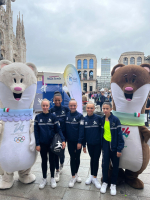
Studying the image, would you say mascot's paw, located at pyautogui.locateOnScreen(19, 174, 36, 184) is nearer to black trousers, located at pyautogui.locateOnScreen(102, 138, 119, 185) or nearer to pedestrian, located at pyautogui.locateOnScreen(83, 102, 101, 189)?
pedestrian, located at pyautogui.locateOnScreen(83, 102, 101, 189)

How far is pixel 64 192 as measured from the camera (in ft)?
8.38

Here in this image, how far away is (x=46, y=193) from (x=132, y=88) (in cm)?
244

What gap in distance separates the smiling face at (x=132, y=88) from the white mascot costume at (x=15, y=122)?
1.73 meters

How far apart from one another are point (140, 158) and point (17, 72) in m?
2.73

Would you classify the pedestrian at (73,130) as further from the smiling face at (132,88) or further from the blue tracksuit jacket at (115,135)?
the smiling face at (132,88)

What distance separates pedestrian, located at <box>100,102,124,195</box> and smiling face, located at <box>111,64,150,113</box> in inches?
12.6

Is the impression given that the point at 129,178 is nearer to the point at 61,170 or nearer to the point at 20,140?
the point at 61,170

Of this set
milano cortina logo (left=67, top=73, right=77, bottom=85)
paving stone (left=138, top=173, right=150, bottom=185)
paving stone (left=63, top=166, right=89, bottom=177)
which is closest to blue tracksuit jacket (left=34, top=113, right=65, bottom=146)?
paving stone (left=63, top=166, right=89, bottom=177)

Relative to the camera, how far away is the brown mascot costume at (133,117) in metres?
2.51

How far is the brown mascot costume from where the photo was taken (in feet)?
8.22

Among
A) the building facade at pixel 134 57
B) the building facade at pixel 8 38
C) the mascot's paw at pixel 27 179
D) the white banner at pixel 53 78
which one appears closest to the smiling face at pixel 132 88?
the mascot's paw at pixel 27 179

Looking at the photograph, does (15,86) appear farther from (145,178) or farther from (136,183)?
(145,178)

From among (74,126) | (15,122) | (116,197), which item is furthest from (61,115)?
(116,197)

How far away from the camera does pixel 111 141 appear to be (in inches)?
95.6
